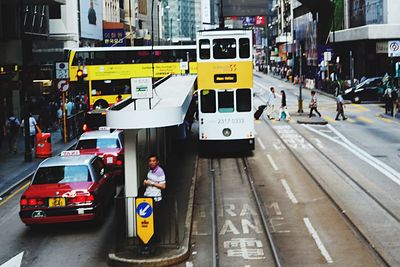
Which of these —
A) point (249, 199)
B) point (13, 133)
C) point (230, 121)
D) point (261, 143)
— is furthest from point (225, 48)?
point (13, 133)

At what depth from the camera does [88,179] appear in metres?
15.7

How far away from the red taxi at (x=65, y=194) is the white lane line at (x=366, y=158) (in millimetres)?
9196

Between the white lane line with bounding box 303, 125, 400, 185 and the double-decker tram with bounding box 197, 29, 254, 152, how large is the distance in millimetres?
4129

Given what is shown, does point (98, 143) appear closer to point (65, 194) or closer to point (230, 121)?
point (230, 121)

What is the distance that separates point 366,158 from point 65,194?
13548mm

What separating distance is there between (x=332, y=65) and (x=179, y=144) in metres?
47.9

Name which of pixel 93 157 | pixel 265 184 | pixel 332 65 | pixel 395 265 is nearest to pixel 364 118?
pixel 265 184

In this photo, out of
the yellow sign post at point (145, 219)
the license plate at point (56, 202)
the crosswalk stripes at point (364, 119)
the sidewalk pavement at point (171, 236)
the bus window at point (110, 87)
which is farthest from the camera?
the bus window at point (110, 87)

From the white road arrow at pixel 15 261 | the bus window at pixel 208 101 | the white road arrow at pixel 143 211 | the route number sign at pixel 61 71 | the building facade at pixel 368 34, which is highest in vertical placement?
the building facade at pixel 368 34

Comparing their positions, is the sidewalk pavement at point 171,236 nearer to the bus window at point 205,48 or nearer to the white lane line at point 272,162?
the white lane line at point 272,162

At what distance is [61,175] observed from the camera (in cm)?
1578

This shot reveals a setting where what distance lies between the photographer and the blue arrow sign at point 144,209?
1268 centimetres

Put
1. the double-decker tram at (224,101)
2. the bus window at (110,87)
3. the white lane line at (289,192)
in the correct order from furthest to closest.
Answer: the bus window at (110,87), the double-decker tram at (224,101), the white lane line at (289,192)

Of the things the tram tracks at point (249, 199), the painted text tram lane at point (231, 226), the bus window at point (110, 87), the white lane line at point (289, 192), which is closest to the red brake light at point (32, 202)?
the painted text tram lane at point (231, 226)
